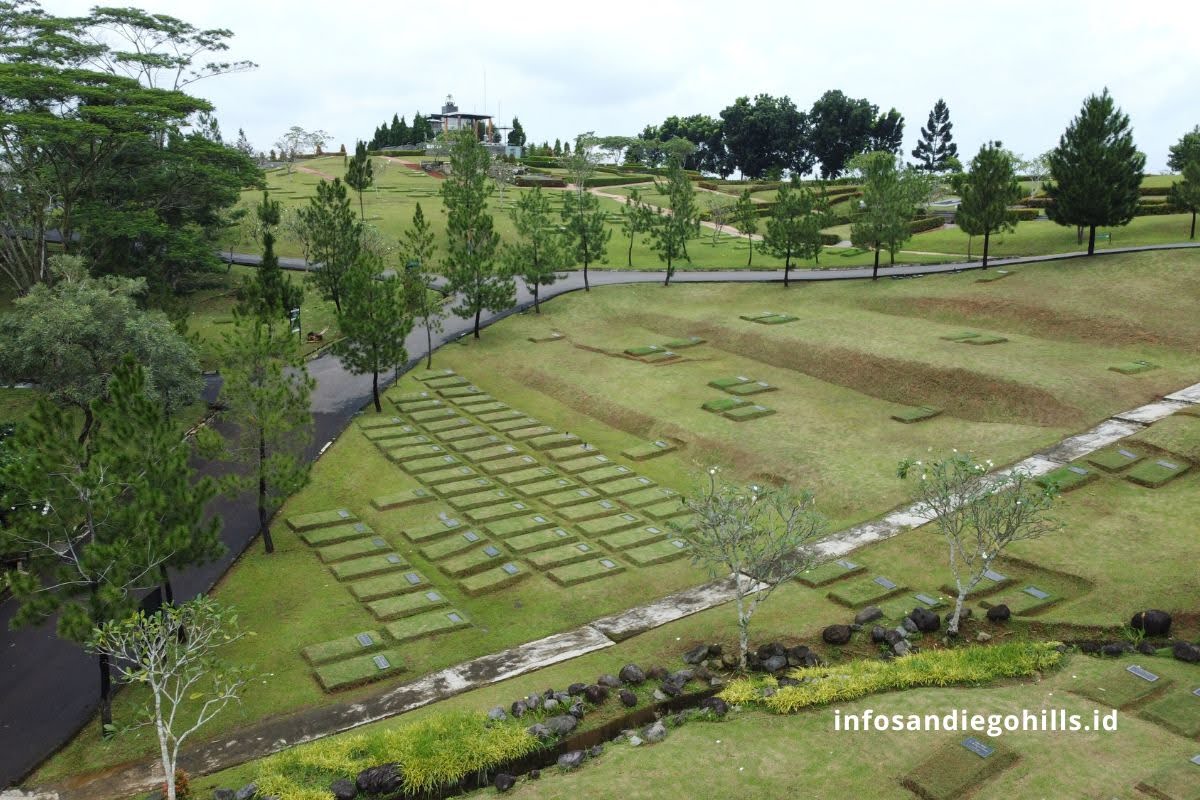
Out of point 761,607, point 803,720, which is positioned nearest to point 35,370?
point 761,607

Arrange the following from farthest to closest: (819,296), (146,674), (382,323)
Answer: (819,296) → (382,323) → (146,674)

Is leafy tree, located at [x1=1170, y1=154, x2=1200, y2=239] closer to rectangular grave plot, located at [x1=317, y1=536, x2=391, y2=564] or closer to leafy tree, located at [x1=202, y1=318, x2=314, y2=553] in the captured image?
rectangular grave plot, located at [x1=317, y1=536, x2=391, y2=564]

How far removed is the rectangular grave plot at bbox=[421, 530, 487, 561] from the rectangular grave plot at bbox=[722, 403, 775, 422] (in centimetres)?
1763

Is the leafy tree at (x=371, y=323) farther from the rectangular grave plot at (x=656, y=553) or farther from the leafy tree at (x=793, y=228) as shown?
the leafy tree at (x=793, y=228)

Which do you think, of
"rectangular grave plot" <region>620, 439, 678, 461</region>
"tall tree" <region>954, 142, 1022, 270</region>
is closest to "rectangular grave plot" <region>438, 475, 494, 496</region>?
"rectangular grave plot" <region>620, 439, 678, 461</region>

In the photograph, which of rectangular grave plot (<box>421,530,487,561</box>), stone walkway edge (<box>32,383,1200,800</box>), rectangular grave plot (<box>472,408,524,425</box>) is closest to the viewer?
stone walkway edge (<box>32,383,1200,800</box>)

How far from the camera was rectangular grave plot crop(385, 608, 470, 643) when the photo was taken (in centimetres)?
2870

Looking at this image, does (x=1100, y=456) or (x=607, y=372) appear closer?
(x=1100, y=456)

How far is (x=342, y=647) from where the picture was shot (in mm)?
27844

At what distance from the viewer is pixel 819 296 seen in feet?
226

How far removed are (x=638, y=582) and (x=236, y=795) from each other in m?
16.3

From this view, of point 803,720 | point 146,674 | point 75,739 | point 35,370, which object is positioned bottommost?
point 75,739

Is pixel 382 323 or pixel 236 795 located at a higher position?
pixel 382 323

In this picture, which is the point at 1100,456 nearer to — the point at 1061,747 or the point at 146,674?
the point at 1061,747
